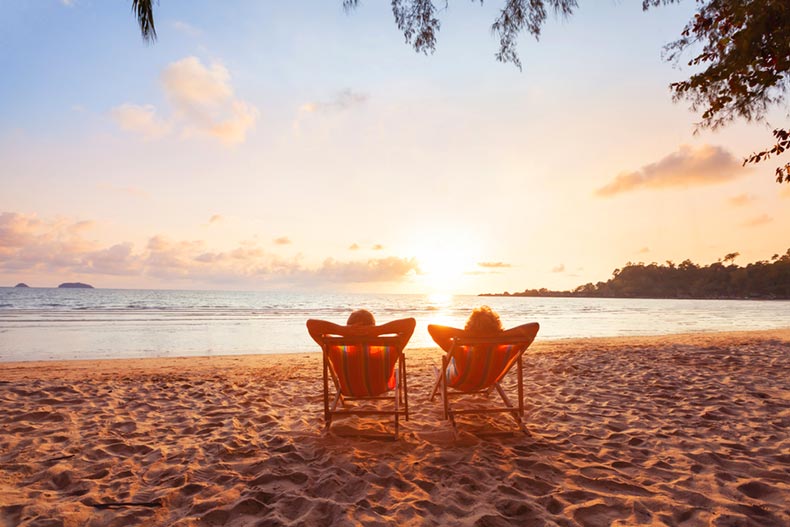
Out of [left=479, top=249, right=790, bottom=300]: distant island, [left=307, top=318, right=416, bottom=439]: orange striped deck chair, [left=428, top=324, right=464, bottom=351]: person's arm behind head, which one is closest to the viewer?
[left=307, top=318, right=416, bottom=439]: orange striped deck chair

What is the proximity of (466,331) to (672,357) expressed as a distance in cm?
643

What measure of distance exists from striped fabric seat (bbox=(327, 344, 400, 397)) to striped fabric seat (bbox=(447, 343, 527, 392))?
605 millimetres

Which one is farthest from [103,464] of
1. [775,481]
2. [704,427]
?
[704,427]

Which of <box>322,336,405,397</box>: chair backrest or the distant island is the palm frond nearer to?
<box>322,336,405,397</box>: chair backrest

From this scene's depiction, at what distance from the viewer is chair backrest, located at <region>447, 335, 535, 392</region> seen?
377 cm

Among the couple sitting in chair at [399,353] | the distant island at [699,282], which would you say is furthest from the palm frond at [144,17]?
the distant island at [699,282]

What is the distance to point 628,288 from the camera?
96.9 meters

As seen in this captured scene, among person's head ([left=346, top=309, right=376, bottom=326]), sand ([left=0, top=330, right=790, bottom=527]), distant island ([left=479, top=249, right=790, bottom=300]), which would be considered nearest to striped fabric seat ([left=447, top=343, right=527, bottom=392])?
sand ([left=0, top=330, right=790, bottom=527])

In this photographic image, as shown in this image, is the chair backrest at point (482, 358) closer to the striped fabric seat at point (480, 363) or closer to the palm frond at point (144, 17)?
the striped fabric seat at point (480, 363)

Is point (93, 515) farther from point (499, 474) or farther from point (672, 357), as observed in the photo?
point (672, 357)

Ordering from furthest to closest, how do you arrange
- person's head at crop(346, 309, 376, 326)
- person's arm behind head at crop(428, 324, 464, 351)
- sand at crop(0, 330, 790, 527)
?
person's head at crop(346, 309, 376, 326)
person's arm behind head at crop(428, 324, 464, 351)
sand at crop(0, 330, 790, 527)

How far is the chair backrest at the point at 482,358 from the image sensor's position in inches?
148

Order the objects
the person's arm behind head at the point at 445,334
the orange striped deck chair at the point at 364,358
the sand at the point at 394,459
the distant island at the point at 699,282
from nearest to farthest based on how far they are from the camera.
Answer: the sand at the point at 394,459 < the orange striped deck chair at the point at 364,358 < the person's arm behind head at the point at 445,334 < the distant island at the point at 699,282

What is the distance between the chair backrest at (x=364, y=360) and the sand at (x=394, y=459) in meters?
0.43
